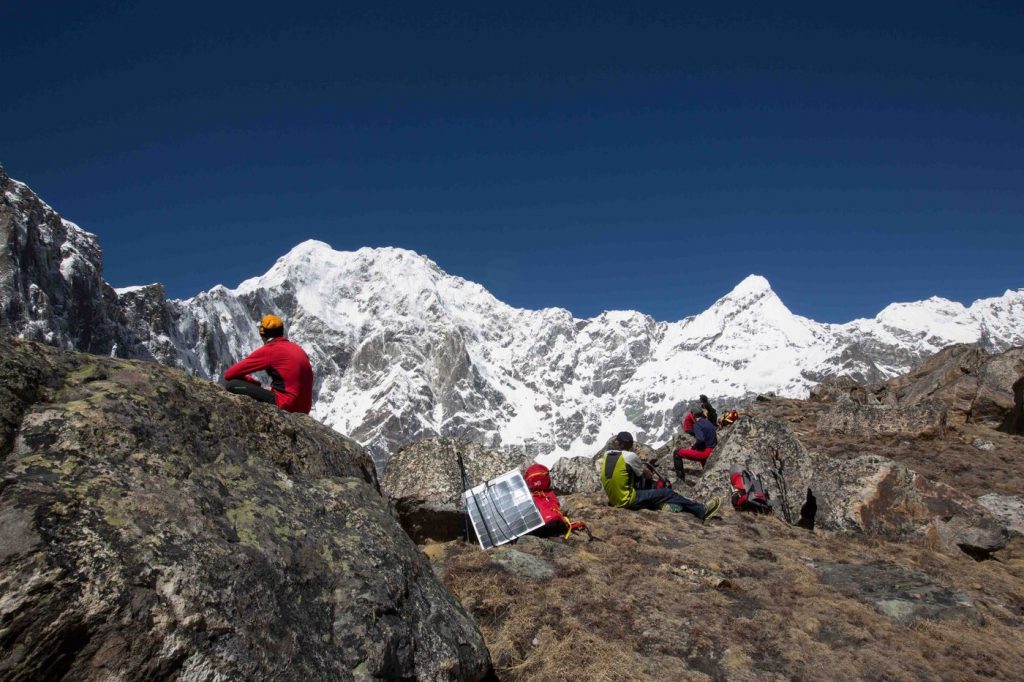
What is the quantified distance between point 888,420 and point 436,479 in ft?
63.8

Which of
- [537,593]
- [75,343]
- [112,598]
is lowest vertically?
[537,593]

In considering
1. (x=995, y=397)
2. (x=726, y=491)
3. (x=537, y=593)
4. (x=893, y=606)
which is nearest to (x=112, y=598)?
(x=537, y=593)

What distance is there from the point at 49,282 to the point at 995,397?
235409mm

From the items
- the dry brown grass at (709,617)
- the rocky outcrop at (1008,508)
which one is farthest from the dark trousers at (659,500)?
the rocky outcrop at (1008,508)

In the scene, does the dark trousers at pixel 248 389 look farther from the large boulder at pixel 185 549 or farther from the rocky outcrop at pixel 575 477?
the rocky outcrop at pixel 575 477

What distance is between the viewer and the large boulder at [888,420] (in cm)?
2200

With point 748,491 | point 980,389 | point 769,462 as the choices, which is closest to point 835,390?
point 980,389

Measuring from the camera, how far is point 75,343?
191 m

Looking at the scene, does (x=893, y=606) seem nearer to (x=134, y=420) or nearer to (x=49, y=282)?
(x=134, y=420)

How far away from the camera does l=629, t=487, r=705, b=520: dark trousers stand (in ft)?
48.0

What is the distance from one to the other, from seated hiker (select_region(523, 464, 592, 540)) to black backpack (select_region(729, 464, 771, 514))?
19.5 feet

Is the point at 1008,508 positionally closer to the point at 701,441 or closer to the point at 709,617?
the point at 701,441

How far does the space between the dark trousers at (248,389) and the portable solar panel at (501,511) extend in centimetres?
512

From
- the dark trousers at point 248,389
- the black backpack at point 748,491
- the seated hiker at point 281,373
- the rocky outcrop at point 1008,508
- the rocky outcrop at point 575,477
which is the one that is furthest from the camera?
the rocky outcrop at point 575,477
